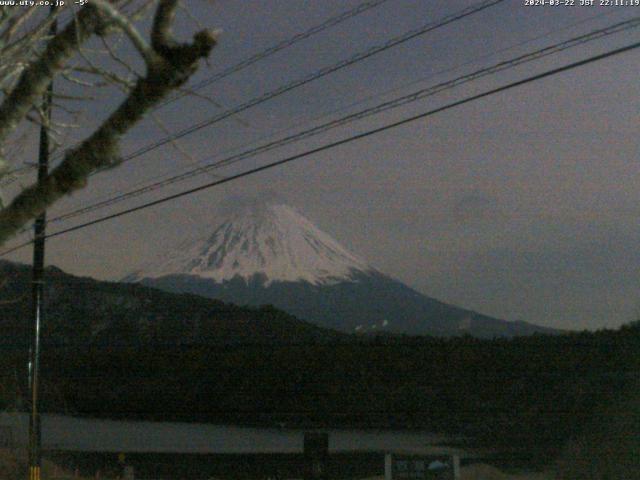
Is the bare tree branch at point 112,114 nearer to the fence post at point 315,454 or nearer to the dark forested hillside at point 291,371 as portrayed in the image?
the fence post at point 315,454

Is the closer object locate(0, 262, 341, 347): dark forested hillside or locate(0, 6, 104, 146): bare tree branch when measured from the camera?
locate(0, 6, 104, 146): bare tree branch

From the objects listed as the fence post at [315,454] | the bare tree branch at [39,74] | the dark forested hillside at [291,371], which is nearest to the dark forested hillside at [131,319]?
the dark forested hillside at [291,371]

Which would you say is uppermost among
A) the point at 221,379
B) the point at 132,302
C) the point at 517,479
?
the point at 132,302

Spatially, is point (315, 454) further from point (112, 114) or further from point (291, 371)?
point (291, 371)

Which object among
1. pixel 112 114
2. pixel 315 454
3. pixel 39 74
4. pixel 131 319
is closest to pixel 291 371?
pixel 131 319

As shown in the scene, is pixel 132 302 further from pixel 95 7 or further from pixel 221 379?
pixel 95 7

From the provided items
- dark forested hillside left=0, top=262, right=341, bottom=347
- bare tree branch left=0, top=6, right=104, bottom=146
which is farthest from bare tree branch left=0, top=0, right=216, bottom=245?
dark forested hillside left=0, top=262, right=341, bottom=347

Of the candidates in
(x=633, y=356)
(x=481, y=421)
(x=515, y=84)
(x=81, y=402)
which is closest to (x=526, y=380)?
(x=481, y=421)

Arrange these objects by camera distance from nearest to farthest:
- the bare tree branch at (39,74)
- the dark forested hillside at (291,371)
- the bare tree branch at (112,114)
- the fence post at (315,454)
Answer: the bare tree branch at (112,114), the bare tree branch at (39,74), the fence post at (315,454), the dark forested hillside at (291,371)

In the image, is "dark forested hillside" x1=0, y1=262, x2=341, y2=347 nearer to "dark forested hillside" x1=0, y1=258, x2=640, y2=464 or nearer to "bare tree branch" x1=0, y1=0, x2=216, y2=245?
"dark forested hillside" x1=0, y1=258, x2=640, y2=464

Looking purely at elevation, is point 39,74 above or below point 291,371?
above

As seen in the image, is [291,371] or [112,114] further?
[291,371]
